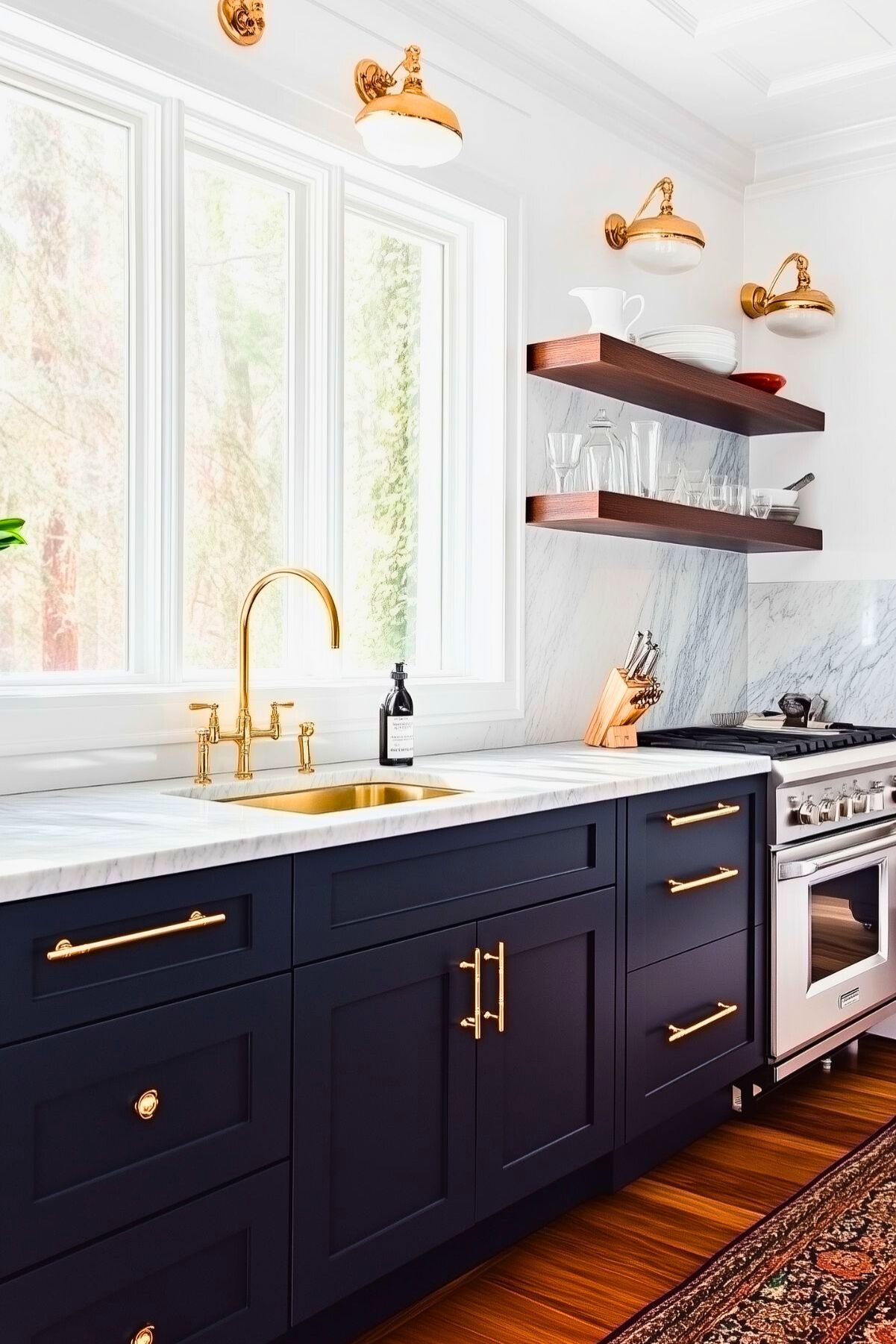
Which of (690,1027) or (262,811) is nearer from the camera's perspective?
(262,811)

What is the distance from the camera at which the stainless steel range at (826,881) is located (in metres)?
2.97

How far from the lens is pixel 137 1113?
1.54 meters

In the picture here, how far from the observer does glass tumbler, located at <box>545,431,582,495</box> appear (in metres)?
3.08

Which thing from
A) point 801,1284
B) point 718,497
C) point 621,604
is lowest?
point 801,1284

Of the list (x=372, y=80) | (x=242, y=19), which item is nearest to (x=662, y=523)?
(x=372, y=80)

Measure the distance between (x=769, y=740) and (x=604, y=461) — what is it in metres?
0.87

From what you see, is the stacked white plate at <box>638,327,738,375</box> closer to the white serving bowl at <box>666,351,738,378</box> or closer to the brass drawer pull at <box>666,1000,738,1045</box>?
the white serving bowl at <box>666,351,738,378</box>

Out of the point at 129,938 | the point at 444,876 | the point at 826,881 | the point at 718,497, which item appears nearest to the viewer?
the point at 129,938

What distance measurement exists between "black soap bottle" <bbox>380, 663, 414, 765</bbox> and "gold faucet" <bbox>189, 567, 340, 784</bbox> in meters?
0.21

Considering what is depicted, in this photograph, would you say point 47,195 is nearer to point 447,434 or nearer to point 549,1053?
point 447,434

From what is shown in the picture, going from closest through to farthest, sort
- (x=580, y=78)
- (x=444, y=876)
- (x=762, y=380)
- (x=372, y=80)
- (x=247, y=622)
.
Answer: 1. (x=444, y=876)
2. (x=247, y=622)
3. (x=372, y=80)
4. (x=580, y=78)
5. (x=762, y=380)

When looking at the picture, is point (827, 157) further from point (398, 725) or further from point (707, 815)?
point (398, 725)

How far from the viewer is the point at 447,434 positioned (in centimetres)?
310

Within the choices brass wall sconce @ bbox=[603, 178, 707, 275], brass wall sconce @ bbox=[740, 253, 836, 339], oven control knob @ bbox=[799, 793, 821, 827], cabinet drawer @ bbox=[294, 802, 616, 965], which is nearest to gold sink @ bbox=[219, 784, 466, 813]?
cabinet drawer @ bbox=[294, 802, 616, 965]
